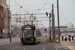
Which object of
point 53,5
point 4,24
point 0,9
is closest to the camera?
point 53,5

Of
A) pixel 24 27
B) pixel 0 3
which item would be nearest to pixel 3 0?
pixel 0 3

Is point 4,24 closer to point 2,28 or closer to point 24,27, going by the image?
point 2,28

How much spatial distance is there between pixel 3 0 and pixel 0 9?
4.86m

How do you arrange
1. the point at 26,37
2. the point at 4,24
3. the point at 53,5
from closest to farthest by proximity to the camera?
1. the point at 26,37
2. the point at 53,5
3. the point at 4,24

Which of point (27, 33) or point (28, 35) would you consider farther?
point (27, 33)

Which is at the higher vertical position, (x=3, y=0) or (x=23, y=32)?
(x=3, y=0)

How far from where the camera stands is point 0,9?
73062 millimetres

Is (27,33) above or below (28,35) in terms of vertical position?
above

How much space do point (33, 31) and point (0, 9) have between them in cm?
4860

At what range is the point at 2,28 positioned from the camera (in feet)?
251

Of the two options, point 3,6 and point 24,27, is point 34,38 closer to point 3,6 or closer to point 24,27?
point 24,27

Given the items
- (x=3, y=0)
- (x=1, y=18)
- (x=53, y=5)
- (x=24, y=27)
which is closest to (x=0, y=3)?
(x=3, y=0)

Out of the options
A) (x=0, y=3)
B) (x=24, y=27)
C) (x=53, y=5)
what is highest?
(x=0, y=3)

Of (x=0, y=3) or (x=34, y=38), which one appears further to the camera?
(x=0, y=3)
